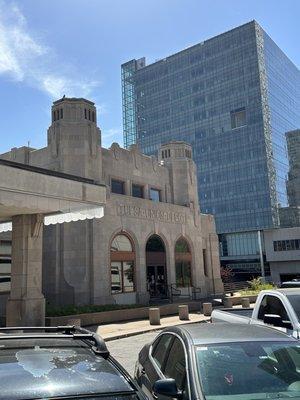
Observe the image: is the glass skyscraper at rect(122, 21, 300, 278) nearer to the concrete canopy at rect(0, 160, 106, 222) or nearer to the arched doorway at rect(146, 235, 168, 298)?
the arched doorway at rect(146, 235, 168, 298)

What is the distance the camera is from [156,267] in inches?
1208

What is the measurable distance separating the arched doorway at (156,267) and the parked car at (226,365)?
81.7 ft

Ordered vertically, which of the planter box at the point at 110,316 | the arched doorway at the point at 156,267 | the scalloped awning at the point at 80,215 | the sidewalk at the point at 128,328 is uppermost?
the scalloped awning at the point at 80,215

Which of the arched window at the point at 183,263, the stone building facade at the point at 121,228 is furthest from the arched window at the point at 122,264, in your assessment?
the arched window at the point at 183,263

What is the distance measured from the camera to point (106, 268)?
2564 cm

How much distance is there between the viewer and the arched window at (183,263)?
3253cm

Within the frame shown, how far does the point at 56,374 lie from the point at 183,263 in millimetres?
30877

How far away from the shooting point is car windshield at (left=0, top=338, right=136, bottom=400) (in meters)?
2.49

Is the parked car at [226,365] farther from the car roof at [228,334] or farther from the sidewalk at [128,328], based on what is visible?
the sidewalk at [128,328]

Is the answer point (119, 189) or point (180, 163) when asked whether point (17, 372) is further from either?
point (180, 163)

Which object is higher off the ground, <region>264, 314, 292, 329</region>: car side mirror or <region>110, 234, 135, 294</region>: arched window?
<region>110, 234, 135, 294</region>: arched window

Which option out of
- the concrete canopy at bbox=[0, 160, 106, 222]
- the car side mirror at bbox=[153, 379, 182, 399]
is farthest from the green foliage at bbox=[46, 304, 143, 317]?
the car side mirror at bbox=[153, 379, 182, 399]

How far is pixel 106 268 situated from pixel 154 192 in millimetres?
8894

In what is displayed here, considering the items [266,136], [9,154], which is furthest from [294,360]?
[266,136]
